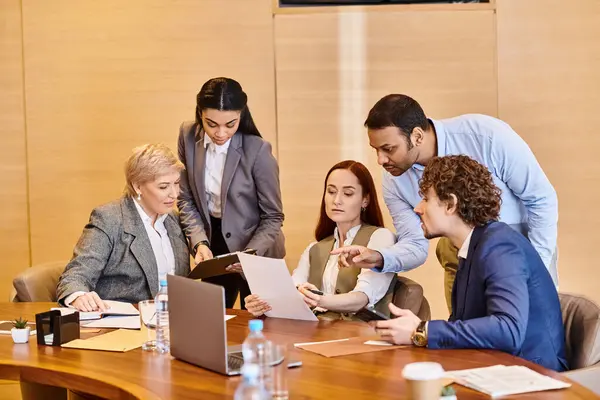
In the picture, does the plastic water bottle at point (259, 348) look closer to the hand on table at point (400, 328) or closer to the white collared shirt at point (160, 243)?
the hand on table at point (400, 328)

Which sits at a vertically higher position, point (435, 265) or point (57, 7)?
point (57, 7)

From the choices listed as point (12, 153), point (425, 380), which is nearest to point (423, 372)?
point (425, 380)

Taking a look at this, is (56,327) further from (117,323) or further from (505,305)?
(505,305)

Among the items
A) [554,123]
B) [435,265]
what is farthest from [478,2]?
[435,265]

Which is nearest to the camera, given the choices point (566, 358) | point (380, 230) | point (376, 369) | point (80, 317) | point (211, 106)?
point (376, 369)

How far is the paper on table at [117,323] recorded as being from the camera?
2.98m

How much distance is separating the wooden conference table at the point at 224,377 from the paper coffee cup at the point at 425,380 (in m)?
0.16

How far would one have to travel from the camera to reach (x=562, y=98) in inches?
200

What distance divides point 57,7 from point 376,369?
141 inches

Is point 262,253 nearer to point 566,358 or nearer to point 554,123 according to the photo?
point 566,358

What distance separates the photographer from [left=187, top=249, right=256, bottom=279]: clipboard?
3.10 meters

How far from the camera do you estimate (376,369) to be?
89.6 inches

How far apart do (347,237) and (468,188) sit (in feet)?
3.21

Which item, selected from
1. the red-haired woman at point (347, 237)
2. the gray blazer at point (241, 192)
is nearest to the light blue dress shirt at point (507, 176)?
the red-haired woman at point (347, 237)
